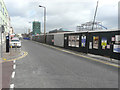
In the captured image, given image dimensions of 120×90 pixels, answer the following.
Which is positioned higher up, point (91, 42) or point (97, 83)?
point (91, 42)

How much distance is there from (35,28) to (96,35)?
445ft

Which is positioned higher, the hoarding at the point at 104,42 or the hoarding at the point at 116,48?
the hoarding at the point at 104,42

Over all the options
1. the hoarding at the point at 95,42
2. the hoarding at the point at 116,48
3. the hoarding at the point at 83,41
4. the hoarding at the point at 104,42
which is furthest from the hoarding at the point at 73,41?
the hoarding at the point at 116,48

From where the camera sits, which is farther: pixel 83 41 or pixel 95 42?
pixel 83 41

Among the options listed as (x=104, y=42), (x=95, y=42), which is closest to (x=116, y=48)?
(x=104, y=42)

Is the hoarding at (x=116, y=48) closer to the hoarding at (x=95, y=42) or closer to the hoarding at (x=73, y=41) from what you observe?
the hoarding at (x=95, y=42)

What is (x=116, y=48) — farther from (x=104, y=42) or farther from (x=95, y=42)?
(x=95, y=42)

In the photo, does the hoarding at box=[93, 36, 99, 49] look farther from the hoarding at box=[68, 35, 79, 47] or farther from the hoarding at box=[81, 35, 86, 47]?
the hoarding at box=[68, 35, 79, 47]

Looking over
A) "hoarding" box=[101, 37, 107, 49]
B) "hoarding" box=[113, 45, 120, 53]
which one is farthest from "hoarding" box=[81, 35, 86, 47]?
"hoarding" box=[113, 45, 120, 53]

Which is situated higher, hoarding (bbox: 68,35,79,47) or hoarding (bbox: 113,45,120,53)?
hoarding (bbox: 68,35,79,47)

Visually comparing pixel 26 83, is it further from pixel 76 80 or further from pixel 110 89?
pixel 110 89

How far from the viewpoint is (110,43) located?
33.4 ft

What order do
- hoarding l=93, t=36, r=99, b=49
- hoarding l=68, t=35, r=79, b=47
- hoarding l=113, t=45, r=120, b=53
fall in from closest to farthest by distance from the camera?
1. hoarding l=113, t=45, r=120, b=53
2. hoarding l=93, t=36, r=99, b=49
3. hoarding l=68, t=35, r=79, b=47

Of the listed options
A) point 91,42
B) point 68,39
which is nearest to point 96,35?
point 91,42
